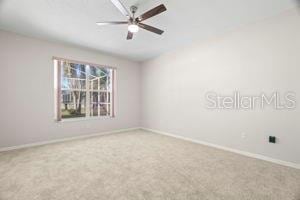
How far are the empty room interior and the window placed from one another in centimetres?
3

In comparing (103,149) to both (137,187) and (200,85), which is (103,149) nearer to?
(137,187)

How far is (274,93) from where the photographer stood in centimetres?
265

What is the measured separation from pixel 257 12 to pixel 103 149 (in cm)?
395

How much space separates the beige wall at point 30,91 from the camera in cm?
320

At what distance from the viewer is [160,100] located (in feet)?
16.0

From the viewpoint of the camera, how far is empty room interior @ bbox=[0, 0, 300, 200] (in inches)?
79.3

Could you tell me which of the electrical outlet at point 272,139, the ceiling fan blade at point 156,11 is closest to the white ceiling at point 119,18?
the ceiling fan blade at point 156,11

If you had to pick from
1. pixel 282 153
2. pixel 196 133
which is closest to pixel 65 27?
pixel 196 133

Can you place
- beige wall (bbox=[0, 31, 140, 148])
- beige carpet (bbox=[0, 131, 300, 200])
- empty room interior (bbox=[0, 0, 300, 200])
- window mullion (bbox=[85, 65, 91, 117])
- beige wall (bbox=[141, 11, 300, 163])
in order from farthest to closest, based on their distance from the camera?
window mullion (bbox=[85, 65, 91, 117]), beige wall (bbox=[0, 31, 140, 148]), beige wall (bbox=[141, 11, 300, 163]), empty room interior (bbox=[0, 0, 300, 200]), beige carpet (bbox=[0, 131, 300, 200])

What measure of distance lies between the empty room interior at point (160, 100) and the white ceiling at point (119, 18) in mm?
24

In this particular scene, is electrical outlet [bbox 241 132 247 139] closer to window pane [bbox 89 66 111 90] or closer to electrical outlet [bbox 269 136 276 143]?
electrical outlet [bbox 269 136 276 143]

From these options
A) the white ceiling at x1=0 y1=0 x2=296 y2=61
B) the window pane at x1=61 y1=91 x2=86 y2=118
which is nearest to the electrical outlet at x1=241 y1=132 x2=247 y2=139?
the white ceiling at x1=0 y1=0 x2=296 y2=61

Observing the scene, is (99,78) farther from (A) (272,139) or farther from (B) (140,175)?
(A) (272,139)

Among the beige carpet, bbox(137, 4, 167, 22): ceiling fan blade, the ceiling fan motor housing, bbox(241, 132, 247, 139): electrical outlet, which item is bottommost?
the beige carpet
